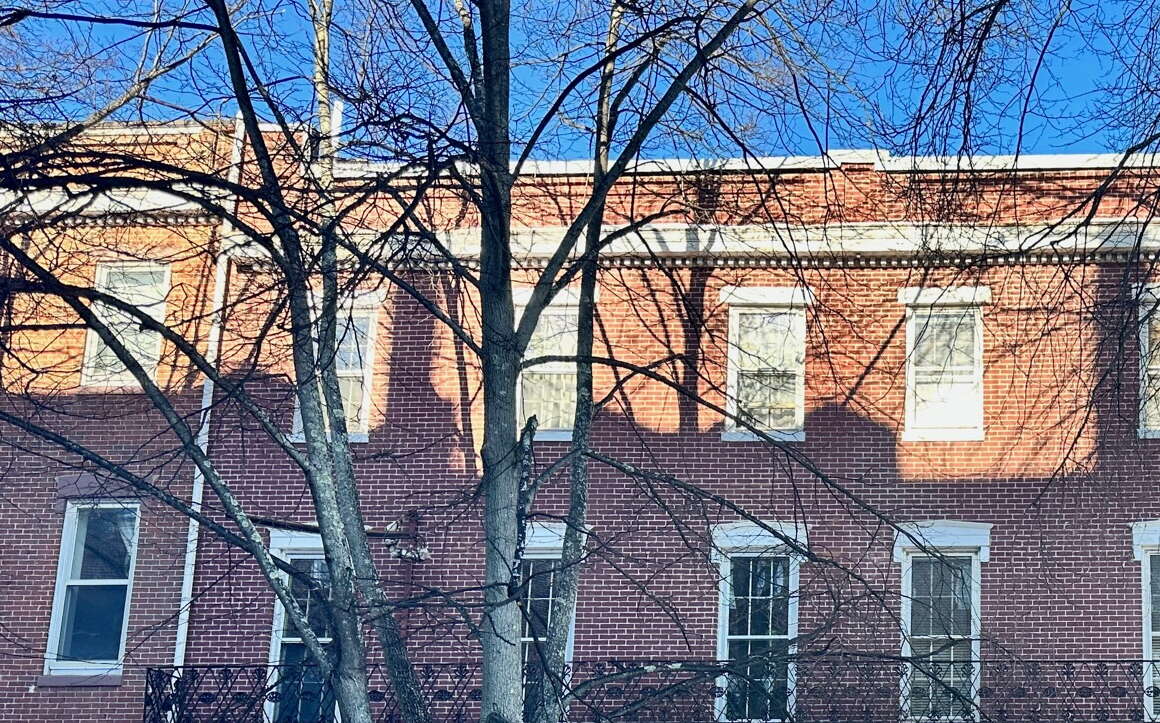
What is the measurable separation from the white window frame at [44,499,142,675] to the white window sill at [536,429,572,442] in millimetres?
4552

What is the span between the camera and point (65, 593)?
61.0 ft

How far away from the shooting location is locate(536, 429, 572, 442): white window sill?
59.2 ft

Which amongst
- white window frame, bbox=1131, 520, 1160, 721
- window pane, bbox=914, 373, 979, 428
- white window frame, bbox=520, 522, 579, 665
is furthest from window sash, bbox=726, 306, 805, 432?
white window frame, bbox=1131, 520, 1160, 721

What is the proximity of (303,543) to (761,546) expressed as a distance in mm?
5117

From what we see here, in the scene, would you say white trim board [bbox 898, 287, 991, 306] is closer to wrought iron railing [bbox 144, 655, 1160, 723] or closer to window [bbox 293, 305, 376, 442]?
wrought iron railing [bbox 144, 655, 1160, 723]

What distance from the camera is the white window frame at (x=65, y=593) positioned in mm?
18156

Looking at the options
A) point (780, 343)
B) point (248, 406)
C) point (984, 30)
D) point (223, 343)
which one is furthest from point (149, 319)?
point (780, 343)

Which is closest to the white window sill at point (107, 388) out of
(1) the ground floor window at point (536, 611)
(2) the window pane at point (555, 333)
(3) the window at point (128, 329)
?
(3) the window at point (128, 329)

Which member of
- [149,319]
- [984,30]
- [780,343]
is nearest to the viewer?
[984,30]

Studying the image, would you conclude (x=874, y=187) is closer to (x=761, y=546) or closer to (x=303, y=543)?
(x=761, y=546)

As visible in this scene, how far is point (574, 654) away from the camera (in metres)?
17.3

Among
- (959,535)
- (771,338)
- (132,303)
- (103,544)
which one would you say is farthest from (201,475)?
(959,535)

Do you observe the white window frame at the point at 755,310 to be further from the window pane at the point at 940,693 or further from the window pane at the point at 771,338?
the window pane at the point at 940,693

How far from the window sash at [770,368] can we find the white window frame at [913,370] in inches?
45.2
